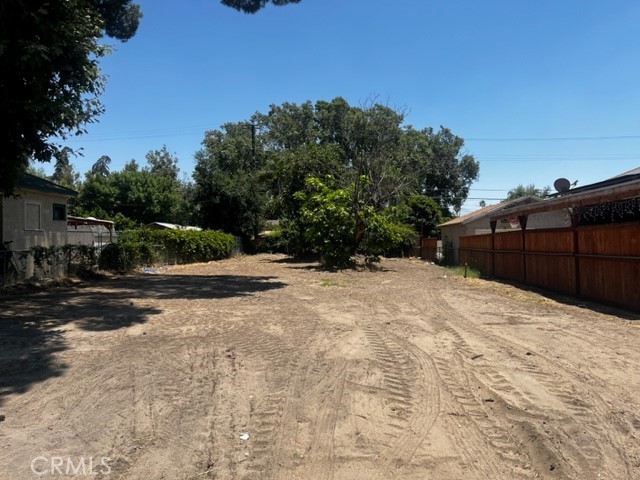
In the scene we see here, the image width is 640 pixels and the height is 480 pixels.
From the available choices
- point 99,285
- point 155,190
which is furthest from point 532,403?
point 155,190

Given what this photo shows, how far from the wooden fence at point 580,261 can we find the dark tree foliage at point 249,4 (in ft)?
37.7

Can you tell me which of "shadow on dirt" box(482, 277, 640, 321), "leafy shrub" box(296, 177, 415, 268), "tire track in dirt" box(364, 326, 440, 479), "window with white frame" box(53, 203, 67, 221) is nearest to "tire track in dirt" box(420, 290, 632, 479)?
"tire track in dirt" box(364, 326, 440, 479)

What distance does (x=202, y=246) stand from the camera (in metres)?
31.2

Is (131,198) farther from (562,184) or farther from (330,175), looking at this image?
(562,184)

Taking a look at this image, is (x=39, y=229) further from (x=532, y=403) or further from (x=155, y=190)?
(x=155, y=190)

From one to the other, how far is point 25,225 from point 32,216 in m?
0.70

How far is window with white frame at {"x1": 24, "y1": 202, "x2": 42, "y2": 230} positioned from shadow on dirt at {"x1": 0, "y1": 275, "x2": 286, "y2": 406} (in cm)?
375

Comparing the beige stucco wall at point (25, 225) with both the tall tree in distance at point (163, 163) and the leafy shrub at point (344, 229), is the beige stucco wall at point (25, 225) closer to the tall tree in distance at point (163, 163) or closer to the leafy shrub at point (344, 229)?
the leafy shrub at point (344, 229)

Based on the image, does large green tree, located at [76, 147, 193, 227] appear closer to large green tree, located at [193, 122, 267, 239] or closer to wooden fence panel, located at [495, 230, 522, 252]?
large green tree, located at [193, 122, 267, 239]

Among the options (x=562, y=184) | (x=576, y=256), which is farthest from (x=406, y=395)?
(x=562, y=184)

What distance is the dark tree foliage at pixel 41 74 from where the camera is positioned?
29.5 feet

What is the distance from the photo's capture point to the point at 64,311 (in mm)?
10758

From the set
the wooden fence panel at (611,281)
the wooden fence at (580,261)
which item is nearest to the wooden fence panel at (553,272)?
the wooden fence at (580,261)

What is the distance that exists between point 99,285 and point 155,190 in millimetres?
42608
